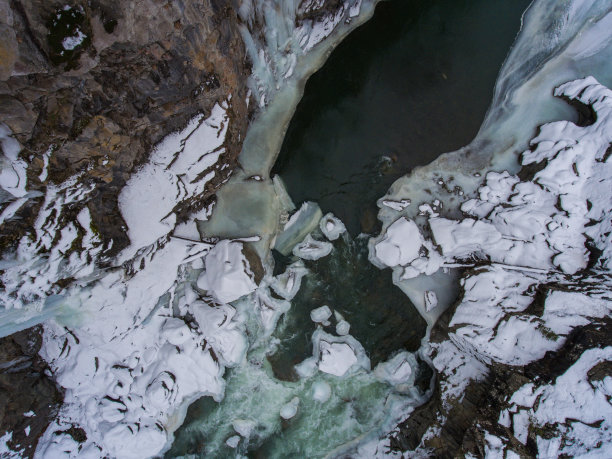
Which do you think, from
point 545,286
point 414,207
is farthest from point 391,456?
point 414,207

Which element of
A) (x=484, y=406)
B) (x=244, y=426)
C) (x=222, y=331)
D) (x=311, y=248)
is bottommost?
(x=484, y=406)

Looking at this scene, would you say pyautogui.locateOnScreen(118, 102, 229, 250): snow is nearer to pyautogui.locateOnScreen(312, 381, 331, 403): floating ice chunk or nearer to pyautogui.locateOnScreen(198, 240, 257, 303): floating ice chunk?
pyautogui.locateOnScreen(198, 240, 257, 303): floating ice chunk

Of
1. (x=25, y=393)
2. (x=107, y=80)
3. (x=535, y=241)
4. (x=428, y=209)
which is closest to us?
(x=107, y=80)

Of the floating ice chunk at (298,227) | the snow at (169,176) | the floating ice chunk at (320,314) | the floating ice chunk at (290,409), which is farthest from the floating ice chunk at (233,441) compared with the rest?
the snow at (169,176)

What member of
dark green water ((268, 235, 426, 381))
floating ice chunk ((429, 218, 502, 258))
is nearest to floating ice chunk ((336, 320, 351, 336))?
dark green water ((268, 235, 426, 381))

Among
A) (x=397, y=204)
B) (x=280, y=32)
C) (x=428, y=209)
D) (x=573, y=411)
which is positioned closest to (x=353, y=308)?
(x=397, y=204)

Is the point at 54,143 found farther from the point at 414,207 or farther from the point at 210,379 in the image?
the point at 414,207

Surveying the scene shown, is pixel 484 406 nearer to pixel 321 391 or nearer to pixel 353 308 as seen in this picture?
pixel 353 308
